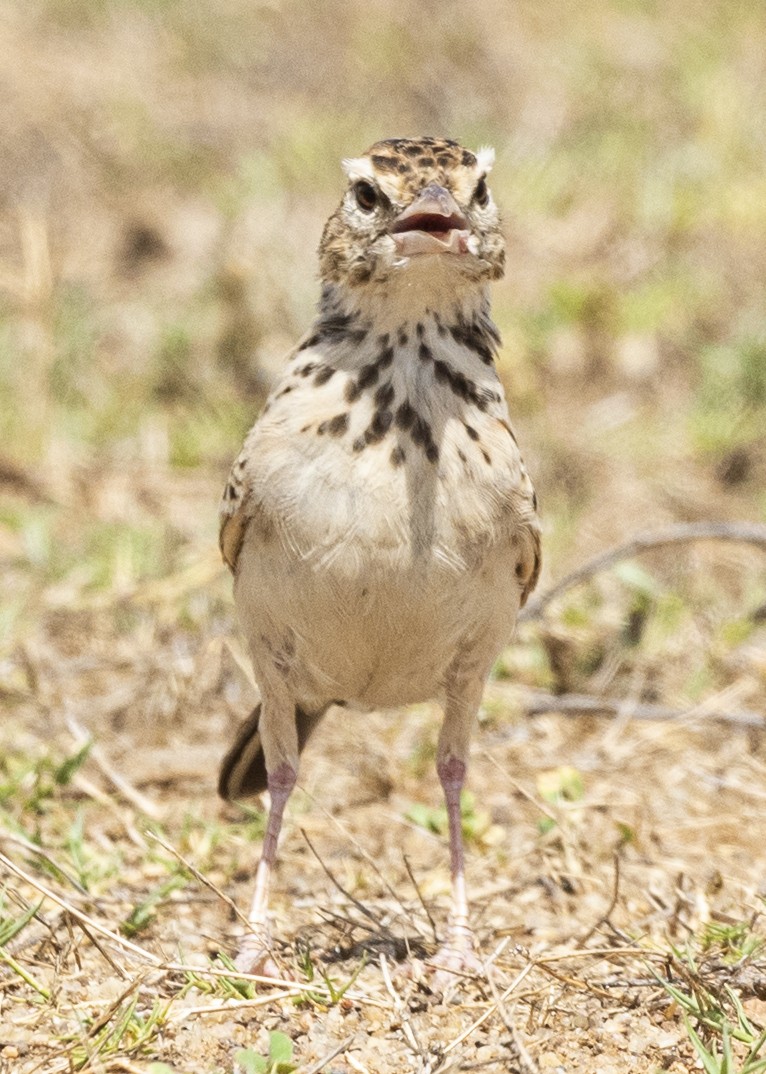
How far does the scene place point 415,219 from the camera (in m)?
4.49

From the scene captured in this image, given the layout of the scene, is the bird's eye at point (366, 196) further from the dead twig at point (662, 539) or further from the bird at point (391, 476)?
the dead twig at point (662, 539)

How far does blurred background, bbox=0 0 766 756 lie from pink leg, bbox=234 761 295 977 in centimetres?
156

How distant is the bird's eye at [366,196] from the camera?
4598mm

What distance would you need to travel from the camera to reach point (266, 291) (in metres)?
9.44

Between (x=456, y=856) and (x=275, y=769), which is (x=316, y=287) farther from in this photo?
(x=456, y=856)

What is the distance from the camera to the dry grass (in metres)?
4.32

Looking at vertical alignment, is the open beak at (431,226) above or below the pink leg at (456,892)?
above

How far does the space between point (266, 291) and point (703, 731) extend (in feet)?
13.3

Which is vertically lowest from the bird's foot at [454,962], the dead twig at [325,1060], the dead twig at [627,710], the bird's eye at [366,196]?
the dead twig at [627,710]

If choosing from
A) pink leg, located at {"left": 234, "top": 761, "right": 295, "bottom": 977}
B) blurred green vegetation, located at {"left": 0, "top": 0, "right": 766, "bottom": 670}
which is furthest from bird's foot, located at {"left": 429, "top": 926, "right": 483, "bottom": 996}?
blurred green vegetation, located at {"left": 0, "top": 0, "right": 766, "bottom": 670}

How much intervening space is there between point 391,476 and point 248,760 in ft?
4.90

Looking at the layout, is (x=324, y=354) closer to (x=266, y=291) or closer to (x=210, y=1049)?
(x=210, y=1049)

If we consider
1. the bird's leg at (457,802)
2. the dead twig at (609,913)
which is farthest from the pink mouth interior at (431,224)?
the dead twig at (609,913)

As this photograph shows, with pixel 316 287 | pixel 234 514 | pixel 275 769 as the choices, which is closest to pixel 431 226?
pixel 234 514
